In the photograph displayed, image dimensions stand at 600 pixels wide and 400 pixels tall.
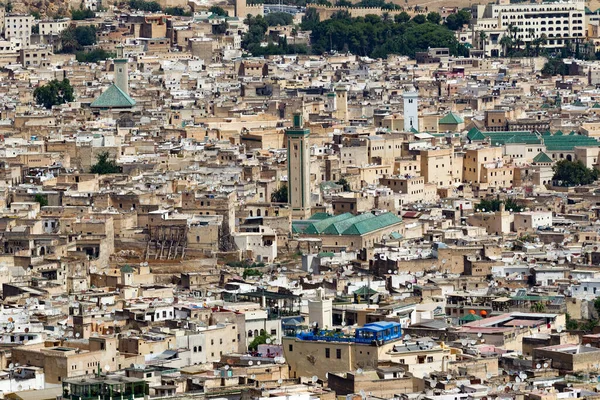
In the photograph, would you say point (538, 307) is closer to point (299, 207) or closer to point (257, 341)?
point (257, 341)

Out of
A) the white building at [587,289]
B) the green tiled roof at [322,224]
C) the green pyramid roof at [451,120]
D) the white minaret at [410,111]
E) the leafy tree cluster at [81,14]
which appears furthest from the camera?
the leafy tree cluster at [81,14]

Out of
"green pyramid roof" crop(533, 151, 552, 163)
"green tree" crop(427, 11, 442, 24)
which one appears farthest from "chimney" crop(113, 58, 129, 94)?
"green tree" crop(427, 11, 442, 24)

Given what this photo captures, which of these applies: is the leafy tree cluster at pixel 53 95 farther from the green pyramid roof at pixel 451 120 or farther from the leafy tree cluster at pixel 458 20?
the leafy tree cluster at pixel 458 20

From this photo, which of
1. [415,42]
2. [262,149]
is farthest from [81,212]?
[415,42]

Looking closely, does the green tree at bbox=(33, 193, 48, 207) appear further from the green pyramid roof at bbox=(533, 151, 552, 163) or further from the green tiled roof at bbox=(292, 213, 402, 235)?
the green pyramid roof at bbox=(533, 151, 552, 163)

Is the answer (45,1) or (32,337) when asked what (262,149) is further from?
(45,1)

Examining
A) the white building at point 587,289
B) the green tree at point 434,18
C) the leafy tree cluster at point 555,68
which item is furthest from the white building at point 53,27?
the white building at point 587,289
